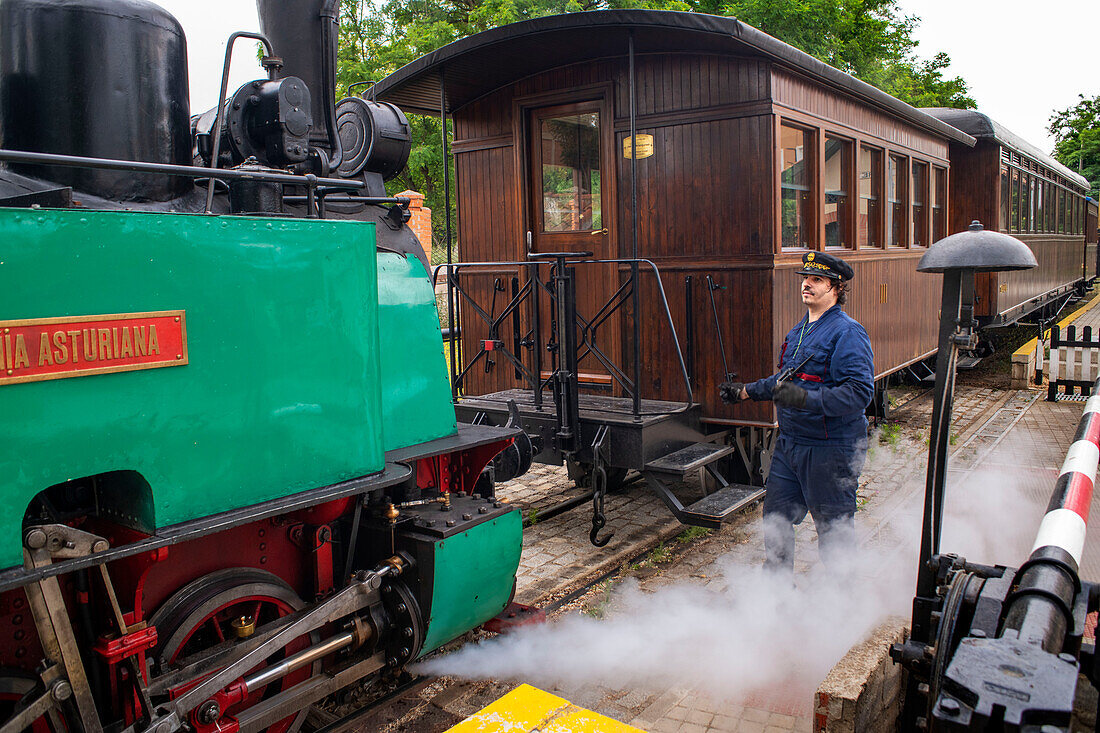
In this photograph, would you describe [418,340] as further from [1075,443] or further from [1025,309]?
[1025,309]

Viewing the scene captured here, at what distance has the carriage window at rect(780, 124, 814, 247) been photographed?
19.3 feet

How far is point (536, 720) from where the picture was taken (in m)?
2.05

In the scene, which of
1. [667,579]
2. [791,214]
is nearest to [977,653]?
[667,579]

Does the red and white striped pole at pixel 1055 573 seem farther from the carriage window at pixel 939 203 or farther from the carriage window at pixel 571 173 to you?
the carriage window at pixel 939 203

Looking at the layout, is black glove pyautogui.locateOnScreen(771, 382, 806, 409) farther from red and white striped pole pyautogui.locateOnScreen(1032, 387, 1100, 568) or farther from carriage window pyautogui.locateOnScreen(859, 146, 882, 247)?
carriage window pyautogui.locateOnScreen(859, 146, 882, 247)

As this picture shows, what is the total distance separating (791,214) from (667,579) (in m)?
2.79

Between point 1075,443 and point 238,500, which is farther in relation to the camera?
point 1075,443

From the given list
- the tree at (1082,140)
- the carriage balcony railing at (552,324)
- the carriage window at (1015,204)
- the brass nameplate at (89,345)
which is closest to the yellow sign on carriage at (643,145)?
the carriage balcony railing at (552,324)

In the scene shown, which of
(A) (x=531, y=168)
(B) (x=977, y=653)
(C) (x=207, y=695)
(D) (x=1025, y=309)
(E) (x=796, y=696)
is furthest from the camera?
(D) (x=1025, y=309)

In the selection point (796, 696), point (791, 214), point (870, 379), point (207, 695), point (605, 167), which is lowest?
point (796, 696)

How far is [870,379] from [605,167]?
2.76 metres

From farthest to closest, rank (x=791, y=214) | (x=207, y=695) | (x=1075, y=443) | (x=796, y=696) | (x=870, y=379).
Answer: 1. (x=791, y=214)
2. (x=870, y=379)
3. (x=796, y=696)
4. (x=1075, y=443)
5. (x=207, y=695)

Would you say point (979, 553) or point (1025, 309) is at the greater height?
point (1025, 309)

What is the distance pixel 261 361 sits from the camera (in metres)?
2.68
